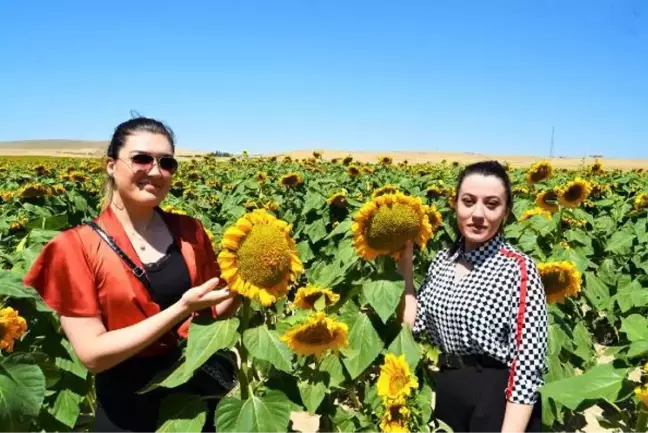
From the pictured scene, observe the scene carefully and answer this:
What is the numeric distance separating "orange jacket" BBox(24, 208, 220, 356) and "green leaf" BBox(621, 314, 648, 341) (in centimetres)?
151

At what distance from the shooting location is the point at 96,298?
6.58ft

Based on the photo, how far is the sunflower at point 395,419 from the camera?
2.40 meters

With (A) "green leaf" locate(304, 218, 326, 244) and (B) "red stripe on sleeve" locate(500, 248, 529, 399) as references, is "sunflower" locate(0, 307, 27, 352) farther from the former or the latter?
(A) "green leaf" locate(304, 218, 326, 244)

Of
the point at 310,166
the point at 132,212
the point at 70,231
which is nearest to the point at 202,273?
the point at 132,212

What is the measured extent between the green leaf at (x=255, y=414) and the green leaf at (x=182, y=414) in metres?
0.15

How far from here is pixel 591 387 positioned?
1965 millimetres

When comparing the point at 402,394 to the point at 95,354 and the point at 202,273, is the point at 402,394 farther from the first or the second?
the point at 95,354

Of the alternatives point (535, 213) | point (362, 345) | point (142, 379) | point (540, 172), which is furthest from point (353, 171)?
point (142, 379)

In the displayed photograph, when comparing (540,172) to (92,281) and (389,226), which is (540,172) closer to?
(389,226)

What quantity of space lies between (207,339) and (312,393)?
49.7 inches

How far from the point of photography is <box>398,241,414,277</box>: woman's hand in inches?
111

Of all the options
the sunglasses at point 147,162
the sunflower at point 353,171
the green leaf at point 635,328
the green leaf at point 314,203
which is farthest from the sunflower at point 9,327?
the sunflower at point 353,171

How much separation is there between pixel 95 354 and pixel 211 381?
17.9 inches

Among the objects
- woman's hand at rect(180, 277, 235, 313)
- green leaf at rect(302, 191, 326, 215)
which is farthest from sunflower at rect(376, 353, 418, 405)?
green leaf at rect(302, 191, 326, 215)
